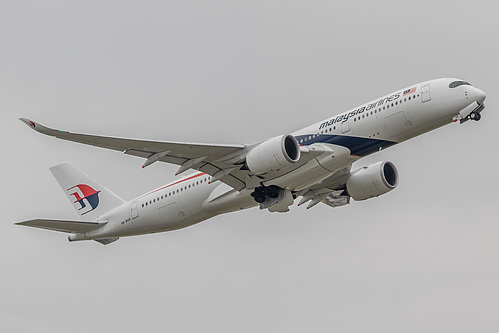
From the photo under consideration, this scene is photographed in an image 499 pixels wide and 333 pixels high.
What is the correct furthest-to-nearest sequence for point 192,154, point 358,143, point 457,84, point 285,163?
1. point 192,154
2. point 358,143
3. point 457,84
4. point 285,163

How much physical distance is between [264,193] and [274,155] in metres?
4.07

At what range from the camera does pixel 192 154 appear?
41812 mm

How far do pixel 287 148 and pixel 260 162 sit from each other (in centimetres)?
137

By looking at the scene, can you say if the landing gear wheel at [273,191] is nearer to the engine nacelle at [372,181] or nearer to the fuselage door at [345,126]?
the fuselage door at [345,126]

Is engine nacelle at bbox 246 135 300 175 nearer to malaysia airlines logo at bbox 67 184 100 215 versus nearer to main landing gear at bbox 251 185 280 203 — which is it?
main landing gear at bbox 251 185 280 203

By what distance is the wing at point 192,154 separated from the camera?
130ft

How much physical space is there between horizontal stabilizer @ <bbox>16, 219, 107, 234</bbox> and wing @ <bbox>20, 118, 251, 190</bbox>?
7517mm

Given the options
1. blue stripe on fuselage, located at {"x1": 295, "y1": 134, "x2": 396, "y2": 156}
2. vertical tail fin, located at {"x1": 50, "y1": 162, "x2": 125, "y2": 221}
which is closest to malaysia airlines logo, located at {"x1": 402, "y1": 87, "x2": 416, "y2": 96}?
blue stripe on fuselage, located at {"x1": 295, "y1": 134, "x2": 396, "y2": 156}

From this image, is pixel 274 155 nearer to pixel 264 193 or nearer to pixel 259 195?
pixel 264 193

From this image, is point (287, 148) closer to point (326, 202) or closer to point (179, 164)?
point (179, 164)


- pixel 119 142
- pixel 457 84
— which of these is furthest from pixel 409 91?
pixel 119 142

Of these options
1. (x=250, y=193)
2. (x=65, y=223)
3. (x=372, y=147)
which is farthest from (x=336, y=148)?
(x=65, y=223)

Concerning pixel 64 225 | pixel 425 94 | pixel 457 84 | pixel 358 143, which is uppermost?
pixel 457 84

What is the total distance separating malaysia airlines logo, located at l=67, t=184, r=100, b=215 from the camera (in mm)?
51438
